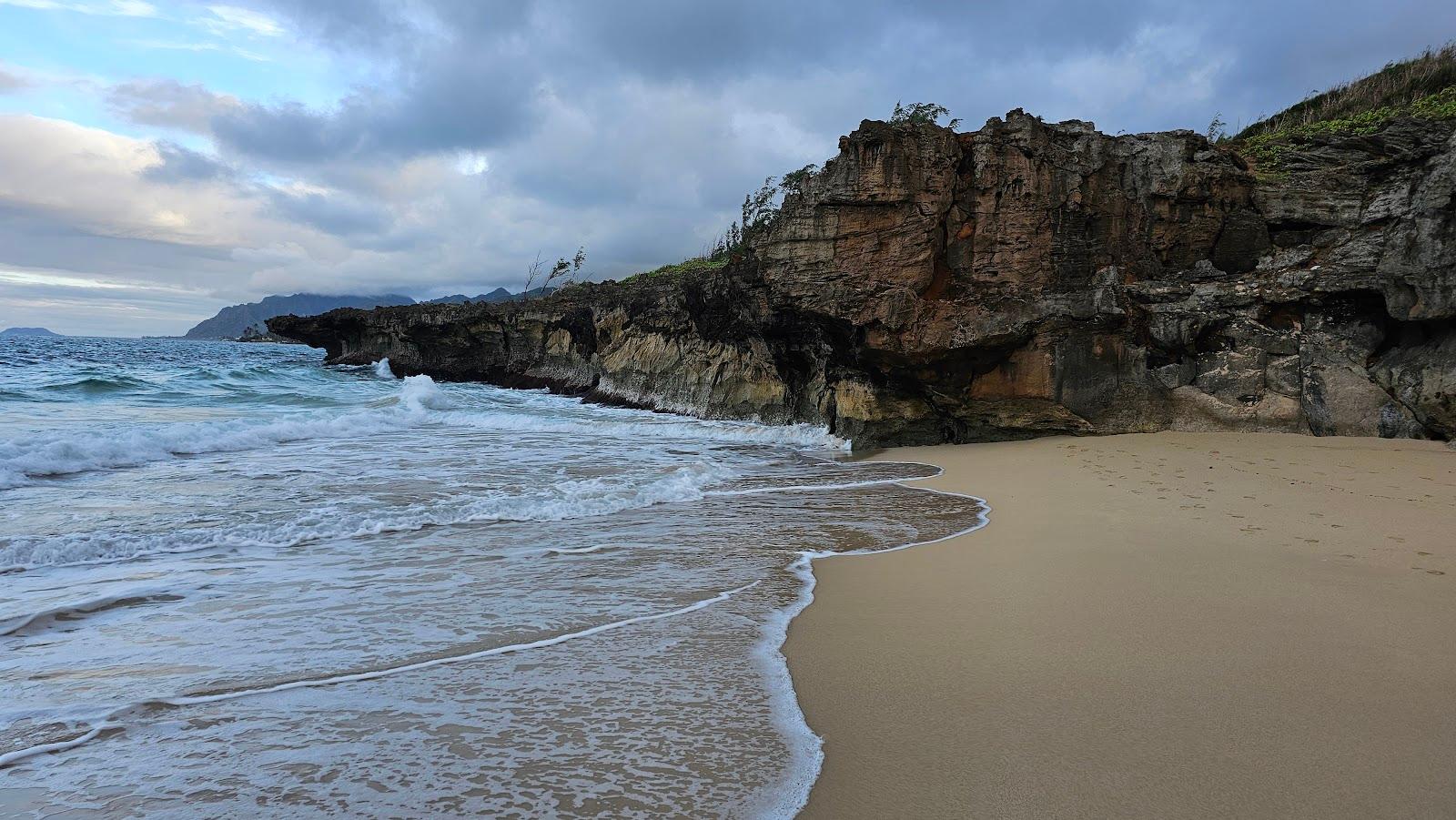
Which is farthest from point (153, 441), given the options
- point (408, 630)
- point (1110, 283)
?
point (1110, 283)

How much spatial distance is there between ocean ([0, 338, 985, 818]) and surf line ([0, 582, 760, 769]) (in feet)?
0.05

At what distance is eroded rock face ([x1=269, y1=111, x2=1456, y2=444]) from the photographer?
1027 cm

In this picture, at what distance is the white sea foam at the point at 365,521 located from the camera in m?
5.85

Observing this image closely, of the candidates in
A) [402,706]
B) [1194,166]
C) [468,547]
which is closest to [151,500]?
[468,547]

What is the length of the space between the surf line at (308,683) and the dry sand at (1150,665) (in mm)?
1067

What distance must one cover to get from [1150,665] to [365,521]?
662 cm

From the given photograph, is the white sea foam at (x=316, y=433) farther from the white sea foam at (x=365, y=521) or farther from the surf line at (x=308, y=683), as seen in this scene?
the surf line at (x=308, y=683)

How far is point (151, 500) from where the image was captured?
7754 millimetres

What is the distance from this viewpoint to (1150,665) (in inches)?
133

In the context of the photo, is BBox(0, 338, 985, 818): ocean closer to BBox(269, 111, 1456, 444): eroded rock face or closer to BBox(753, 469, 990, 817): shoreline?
BBox(753, 469, 990, 817): shoreline

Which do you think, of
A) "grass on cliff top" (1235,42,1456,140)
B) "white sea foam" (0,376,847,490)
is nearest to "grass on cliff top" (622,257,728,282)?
"white sea foam" (0,376,847,490)

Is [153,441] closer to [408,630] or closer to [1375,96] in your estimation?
[408,630]

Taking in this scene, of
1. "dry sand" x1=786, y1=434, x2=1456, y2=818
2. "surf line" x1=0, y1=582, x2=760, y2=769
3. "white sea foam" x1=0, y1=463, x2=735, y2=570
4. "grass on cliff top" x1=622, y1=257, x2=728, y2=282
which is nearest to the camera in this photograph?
"dry sand" x1=786, y1=434, x2=1456, y2=818

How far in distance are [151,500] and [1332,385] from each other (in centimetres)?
1517
